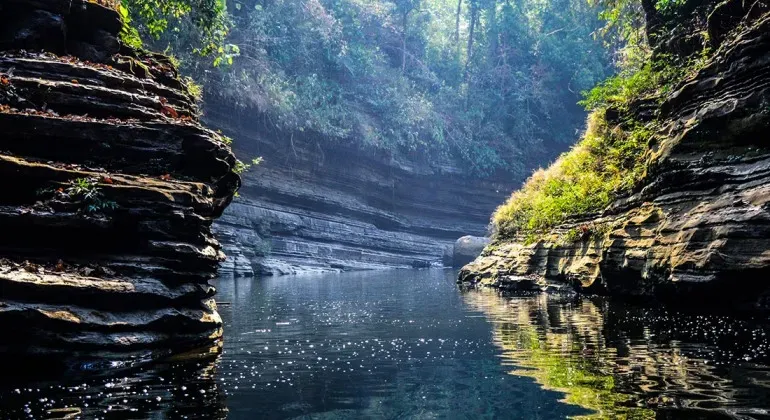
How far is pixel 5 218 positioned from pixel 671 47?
19681 millimetres

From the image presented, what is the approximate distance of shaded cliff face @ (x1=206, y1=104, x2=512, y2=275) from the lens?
138 feet

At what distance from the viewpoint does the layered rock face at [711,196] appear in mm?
10875

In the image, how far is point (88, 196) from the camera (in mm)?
10656

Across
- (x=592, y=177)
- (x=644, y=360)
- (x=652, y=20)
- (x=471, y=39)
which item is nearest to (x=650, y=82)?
(x=652, y=20)

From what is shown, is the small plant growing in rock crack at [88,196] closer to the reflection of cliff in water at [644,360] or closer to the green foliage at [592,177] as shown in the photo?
the reflection of cliff in water at [644,360]

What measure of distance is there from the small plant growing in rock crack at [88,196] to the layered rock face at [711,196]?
11.8 m

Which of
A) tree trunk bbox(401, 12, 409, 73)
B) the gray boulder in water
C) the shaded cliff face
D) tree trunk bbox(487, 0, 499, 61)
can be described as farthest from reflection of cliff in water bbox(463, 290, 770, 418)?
tree trunk bbox(487, 0, 499, 61)

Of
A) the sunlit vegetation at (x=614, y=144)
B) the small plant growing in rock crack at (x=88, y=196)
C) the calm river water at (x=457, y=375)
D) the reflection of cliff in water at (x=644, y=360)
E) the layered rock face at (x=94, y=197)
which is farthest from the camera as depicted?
the sunlit vegetation at (x=614, y=144)

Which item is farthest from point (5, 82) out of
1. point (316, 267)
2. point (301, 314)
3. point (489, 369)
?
point (316, 267)

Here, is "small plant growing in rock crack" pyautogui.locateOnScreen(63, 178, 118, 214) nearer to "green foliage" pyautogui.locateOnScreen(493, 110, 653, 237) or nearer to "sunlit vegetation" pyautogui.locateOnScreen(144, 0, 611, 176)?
"green foliage" pyautogui.locateOnScreen(493, 110, 653, 237)

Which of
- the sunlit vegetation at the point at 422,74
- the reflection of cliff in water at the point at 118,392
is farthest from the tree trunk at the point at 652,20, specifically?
the sunlit vegetation at the point at 422,74

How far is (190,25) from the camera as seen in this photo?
123 ft

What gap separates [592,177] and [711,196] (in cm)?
981

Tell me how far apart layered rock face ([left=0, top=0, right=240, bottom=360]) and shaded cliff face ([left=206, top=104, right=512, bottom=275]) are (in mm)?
25563
